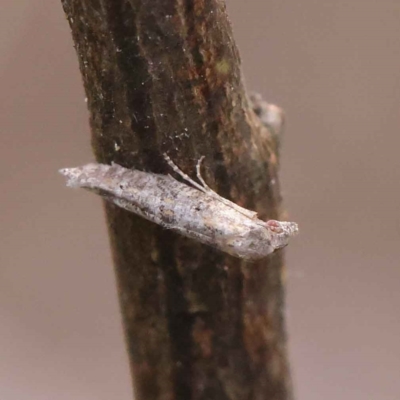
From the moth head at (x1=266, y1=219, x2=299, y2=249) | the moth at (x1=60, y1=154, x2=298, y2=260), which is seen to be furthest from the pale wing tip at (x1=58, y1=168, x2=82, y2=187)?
the moth head at (x1=266, y1=219, x2=299, y2=249)

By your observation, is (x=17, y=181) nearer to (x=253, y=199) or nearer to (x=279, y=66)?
(x=279, y=66)

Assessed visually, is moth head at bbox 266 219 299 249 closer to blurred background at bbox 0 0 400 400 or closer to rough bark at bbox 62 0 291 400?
rough bark at bbox 62 0 291 400

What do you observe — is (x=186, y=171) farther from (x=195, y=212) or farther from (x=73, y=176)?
(x=73, y=176)

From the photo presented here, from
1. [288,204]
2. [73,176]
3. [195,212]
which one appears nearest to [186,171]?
[195,212]

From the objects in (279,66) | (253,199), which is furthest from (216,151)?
(279,66)

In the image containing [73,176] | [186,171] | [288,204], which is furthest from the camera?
[288,204]

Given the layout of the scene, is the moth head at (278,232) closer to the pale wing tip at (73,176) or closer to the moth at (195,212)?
the moth at (195,212)

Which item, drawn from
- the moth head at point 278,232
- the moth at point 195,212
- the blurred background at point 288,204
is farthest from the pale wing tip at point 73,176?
the blurred background at point 288,204
